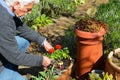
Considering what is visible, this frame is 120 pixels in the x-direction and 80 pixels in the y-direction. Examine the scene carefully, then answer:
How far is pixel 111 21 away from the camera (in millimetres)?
5305

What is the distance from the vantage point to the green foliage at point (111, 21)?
500 cm

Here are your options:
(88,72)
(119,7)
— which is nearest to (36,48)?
(88,72)

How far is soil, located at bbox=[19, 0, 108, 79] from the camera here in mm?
5157

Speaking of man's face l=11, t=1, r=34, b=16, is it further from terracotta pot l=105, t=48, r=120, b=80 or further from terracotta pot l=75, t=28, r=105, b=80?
terracotta pot l=105, t=48, r=120, b=80

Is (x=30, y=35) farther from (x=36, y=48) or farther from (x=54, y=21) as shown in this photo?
(x=54, y=21)

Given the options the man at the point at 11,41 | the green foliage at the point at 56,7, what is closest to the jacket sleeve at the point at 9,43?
the man at the point at 11,41

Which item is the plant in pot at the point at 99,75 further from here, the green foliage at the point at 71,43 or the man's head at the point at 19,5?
the man's head at the point at 19,5

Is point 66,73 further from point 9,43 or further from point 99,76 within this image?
point 9,43

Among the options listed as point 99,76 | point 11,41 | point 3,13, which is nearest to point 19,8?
point 3,13

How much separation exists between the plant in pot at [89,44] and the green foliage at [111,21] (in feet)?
1.24

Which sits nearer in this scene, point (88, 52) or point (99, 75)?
point (99, 75)

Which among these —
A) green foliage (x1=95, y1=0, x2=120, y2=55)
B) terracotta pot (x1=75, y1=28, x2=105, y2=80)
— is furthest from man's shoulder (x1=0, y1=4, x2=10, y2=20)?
green foliage (x1=95, y1=0, x2=120, y2=55)

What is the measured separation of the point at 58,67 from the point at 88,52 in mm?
469

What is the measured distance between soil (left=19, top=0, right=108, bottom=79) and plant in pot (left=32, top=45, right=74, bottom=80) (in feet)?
1.66
